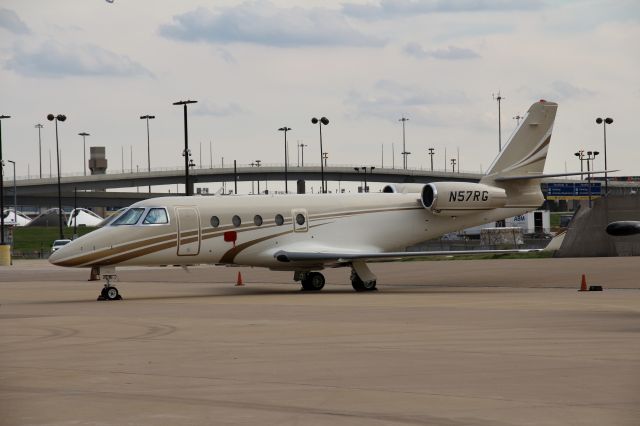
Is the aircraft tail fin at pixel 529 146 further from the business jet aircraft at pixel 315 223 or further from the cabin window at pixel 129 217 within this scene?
the cabin window at pixel 129 217

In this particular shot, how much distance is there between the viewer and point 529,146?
123ft

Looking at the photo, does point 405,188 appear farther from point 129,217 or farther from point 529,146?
point 129,217

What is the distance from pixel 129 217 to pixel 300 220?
18.7ft

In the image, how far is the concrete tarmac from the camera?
10.5 metres

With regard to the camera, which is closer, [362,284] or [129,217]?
[129,217]

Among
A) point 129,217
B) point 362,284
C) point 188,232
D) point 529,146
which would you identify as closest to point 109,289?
point 129,217

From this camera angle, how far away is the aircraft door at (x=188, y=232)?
107 ft

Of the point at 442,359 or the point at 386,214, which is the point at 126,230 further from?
the point at 442,359

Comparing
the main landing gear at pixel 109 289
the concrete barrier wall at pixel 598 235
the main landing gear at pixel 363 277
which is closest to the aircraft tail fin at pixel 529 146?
the main landing gear at pixel 363 277

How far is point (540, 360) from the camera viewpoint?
558 inches

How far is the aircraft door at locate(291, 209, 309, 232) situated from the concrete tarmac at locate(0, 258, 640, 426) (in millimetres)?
A: 4313

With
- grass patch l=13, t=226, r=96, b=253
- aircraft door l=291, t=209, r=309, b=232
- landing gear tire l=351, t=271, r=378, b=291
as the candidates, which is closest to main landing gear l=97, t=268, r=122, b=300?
aircraft door l=291, t=209, r=309, b=232

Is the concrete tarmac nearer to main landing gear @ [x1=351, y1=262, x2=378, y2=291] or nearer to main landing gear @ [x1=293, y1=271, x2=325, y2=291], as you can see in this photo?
main landing gear @ [x1=351, y1=262, x2=378, y2=291]

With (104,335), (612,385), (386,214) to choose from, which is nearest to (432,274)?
(386,214)
